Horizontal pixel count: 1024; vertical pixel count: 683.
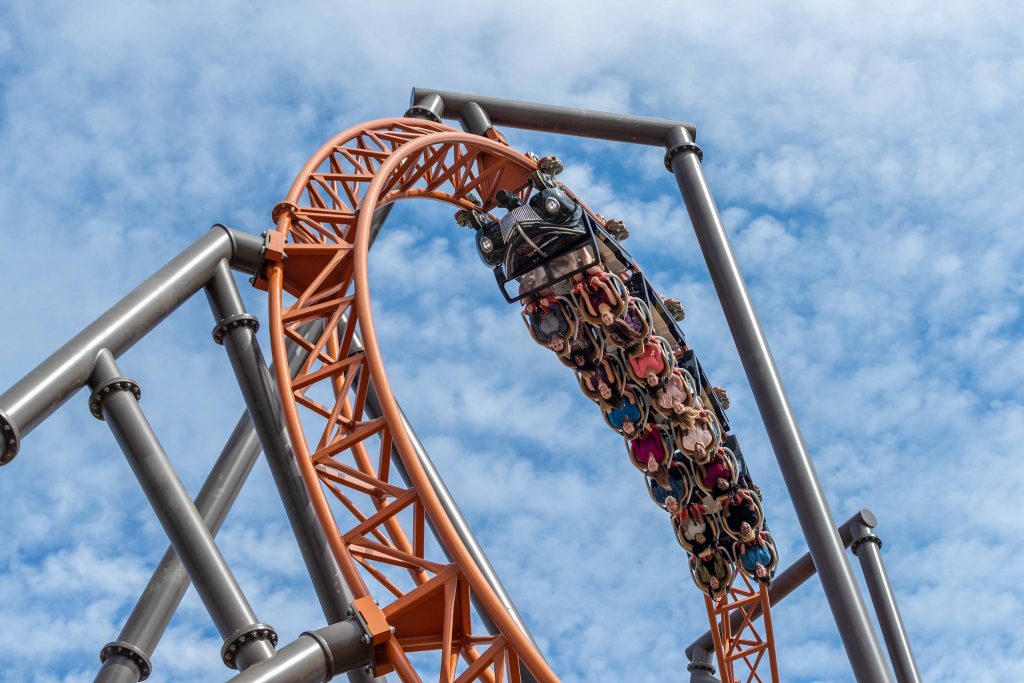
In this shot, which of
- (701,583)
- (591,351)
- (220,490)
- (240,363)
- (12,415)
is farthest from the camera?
(701,583)

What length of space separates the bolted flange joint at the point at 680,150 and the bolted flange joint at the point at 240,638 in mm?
6504

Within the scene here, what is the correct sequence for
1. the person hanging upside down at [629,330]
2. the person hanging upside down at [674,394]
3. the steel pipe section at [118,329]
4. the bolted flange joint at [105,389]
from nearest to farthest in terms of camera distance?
1. the steel pipe section at [118,329]
2. the bolted flange joint at [105,389]
3. the person hanging upside down at [629,330]
4. the person hanging upside down at [674,394]

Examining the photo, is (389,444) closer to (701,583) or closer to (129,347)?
(129,347)

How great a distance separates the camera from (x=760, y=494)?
12266 mm

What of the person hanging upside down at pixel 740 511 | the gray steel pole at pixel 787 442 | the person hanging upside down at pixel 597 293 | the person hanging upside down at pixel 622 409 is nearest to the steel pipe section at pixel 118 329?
the person hanging upside down at pixel 597 293

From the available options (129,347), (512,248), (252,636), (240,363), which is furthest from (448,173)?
(252,636)

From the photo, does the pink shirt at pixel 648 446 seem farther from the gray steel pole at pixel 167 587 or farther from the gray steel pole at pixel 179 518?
the gray steel pole at pixel 179 518

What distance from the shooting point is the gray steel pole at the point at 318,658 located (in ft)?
22.3

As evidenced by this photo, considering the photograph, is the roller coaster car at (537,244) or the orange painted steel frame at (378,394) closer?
the orange painted steel frame at (378,394)

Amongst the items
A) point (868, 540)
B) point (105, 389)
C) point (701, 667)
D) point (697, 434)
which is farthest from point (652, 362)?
point (105, 389)

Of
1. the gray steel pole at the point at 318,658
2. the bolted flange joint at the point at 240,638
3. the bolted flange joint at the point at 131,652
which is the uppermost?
the bolted flange joint at the point at 131,652

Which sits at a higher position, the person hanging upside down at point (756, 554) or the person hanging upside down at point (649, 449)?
the person hanging upside down at point (649, 449)

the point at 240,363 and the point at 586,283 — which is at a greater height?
the point at 586,283

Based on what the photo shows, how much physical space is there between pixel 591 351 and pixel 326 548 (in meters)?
4.11
